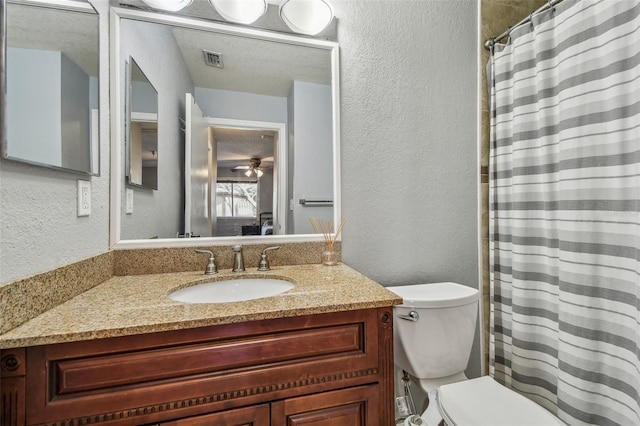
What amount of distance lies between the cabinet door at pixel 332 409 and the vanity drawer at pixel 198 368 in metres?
0.03

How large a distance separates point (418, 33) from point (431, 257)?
1.17m

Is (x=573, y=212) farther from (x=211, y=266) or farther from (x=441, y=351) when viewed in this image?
(x=211, y=266)

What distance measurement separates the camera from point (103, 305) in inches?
31.4

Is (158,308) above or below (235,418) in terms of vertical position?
above

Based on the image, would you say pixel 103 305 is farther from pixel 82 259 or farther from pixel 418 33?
pixel 418 33

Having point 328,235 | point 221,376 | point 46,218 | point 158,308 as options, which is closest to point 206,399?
point 221,376

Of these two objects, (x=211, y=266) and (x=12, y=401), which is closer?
(x=12, y=401)

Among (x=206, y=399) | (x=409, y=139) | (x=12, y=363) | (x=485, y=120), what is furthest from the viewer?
(x=485, y=120)

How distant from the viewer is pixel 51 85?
30.9 inches

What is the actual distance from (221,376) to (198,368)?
0.20 ft

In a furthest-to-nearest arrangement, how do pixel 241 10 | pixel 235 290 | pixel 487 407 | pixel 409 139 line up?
pixel 409 139
pixel 241 10
pixel 235 290
pixel 487 407

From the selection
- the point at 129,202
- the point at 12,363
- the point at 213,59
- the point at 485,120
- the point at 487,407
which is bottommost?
the point at 487,407

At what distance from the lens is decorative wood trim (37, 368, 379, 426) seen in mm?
651

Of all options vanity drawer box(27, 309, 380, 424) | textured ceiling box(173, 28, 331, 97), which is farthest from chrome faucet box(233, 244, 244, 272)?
textured ceiling box(173, 28, 331, 97)
